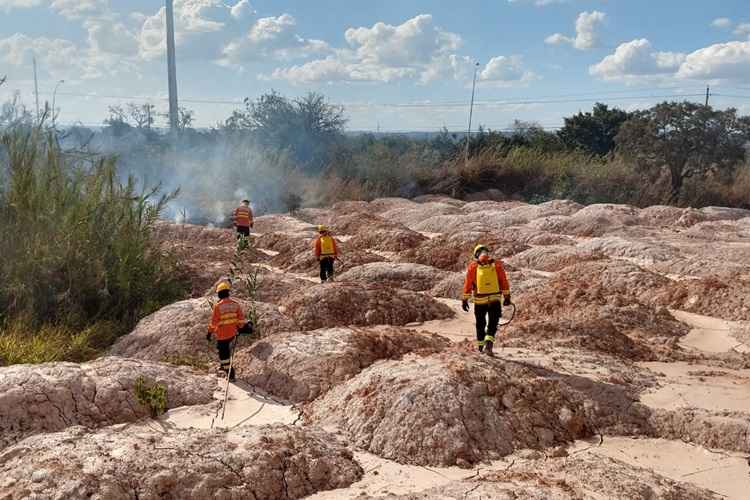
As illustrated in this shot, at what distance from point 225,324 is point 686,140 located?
77.4 feet

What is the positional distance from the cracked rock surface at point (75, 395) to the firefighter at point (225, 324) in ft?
1.76

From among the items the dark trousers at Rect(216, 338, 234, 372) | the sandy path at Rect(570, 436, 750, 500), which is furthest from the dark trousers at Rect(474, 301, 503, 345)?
the dark trousers at Rect(216, 338, 234, 372)

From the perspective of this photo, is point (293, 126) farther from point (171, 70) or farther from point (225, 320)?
point (225, 320)

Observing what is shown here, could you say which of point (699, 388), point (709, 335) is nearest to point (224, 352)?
point (699, 388)

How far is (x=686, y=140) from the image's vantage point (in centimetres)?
2688

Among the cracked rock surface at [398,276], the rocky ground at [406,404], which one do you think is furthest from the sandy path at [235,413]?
the cracked rock surface at [398,276]

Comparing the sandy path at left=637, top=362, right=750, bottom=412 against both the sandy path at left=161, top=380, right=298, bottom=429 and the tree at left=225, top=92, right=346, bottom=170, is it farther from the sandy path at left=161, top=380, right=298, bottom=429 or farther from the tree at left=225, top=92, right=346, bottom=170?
the tree at left=225, top=92, right=346, bottom=170

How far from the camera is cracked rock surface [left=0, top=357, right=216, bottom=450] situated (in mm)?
6168

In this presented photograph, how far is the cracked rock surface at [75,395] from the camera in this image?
20.2ft

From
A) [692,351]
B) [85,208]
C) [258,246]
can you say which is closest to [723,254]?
[692,351]

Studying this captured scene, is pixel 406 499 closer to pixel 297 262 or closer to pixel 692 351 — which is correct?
pixel 692 351

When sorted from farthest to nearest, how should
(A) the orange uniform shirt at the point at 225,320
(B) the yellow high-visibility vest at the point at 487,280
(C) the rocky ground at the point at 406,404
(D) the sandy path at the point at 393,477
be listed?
(B) the yellow high-visibility vest at the point at 487,280 → (A) the orange uniform shirt at the point at 225,320 → (D) the sandy path at the point at 393,477 → (C) the rocky ground at the point at 406,404

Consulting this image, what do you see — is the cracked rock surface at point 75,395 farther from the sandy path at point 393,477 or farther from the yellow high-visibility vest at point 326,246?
the yellow high-visibility vest at point 326,246

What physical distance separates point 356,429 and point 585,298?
655 cm
